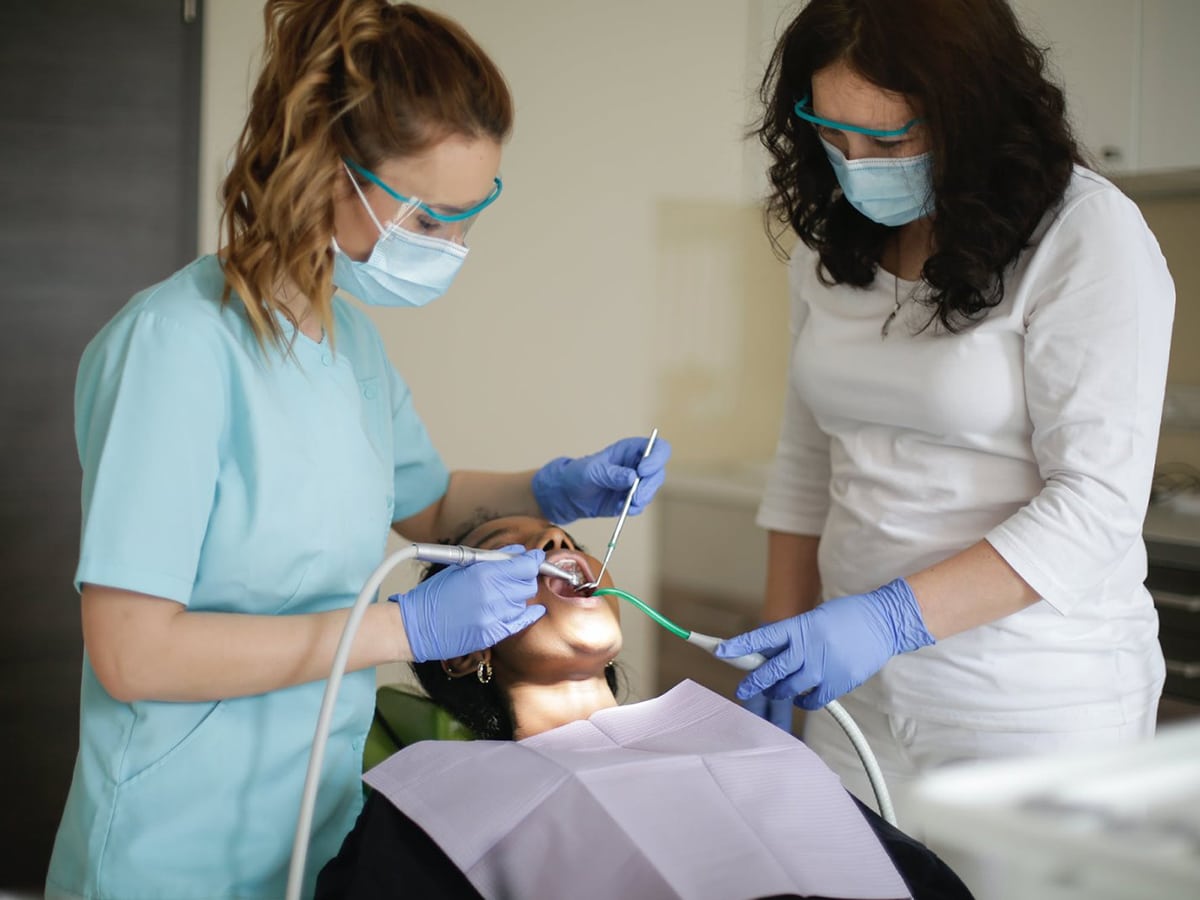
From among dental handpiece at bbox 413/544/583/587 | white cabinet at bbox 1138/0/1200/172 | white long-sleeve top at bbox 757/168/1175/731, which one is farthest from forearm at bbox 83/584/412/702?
white cabinet at bbox 1138/0/1200/172

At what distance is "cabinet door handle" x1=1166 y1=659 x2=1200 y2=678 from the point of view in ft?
6.86

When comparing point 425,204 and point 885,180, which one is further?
point 885,180

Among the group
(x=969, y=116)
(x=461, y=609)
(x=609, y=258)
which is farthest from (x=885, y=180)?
(x=609, y=258)

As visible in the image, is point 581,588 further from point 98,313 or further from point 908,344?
point 98,313

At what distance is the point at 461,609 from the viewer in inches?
45.9

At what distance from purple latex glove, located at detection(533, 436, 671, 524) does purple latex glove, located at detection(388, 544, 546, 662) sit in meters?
0.35

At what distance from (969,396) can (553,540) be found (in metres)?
0.55

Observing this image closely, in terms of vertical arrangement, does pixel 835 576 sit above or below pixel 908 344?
below

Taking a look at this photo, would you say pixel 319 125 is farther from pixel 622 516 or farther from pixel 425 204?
pixel 622 516

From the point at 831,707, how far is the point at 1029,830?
531 mm

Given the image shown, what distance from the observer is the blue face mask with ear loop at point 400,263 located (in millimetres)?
1198

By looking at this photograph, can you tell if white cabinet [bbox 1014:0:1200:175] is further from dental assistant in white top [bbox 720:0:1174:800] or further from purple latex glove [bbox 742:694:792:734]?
purple latex glove [bbox 742:694:792:734]

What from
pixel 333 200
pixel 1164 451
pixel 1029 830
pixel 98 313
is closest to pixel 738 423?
pixel 1164 451

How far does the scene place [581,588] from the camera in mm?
1421
